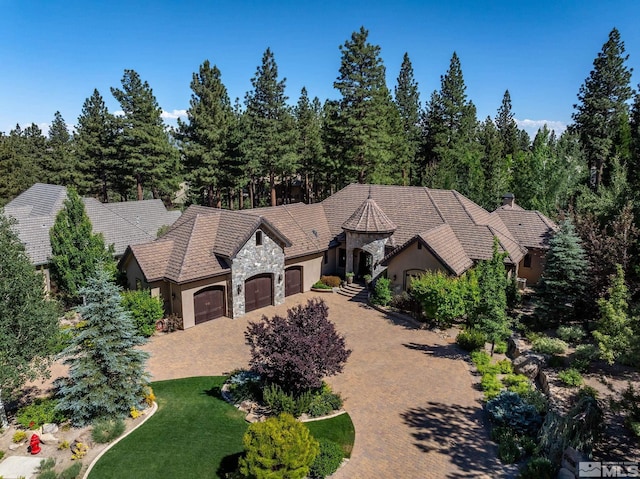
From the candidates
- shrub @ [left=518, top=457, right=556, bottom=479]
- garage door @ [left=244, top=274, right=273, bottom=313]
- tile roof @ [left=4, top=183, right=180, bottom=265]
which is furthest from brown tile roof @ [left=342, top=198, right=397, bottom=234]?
shrub @ [left=518, top=457, right=556, bottom=479]

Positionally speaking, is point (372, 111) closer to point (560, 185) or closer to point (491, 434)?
point (560, 185)

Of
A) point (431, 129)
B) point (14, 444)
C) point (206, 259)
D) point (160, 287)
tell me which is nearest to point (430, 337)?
point (206, 259)

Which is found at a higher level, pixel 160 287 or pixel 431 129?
pixel 431 129

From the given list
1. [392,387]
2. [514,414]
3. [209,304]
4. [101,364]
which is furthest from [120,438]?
[514,414]

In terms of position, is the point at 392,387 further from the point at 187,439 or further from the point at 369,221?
the point at 369,221

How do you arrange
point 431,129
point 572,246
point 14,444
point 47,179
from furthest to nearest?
1. point 431,129
2. point 47,179
3. point 572,246
4. point 14,444

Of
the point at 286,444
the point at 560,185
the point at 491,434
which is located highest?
the point at 560,185

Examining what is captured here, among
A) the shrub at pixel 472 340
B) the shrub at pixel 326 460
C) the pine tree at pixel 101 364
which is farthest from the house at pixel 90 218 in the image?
the shrub at pixel 472 340
